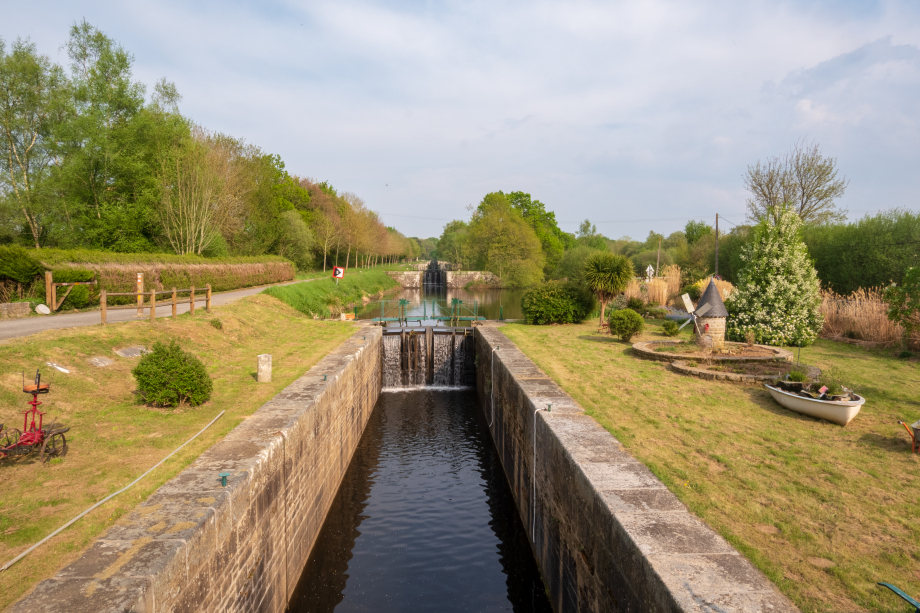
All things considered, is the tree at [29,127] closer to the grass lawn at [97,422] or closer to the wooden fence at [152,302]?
the wooden fence at [152,302]

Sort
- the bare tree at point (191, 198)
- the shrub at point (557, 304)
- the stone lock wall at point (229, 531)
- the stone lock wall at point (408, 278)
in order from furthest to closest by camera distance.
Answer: the stone lock wall at point (408, 278) < the bare tree at point (191, 198) < the shrub at point (557, 304) < the stone lock wall at point (229, 531)

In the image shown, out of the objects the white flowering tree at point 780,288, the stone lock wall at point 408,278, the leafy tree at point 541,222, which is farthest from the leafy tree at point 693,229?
the white flowering tree at point 780,288

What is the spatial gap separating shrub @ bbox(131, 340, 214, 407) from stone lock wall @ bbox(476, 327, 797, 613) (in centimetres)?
597

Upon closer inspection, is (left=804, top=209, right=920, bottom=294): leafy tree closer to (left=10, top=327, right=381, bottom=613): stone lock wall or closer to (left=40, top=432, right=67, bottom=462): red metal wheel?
(left=10, top=327, right=381, bottom=613): stone lock wall

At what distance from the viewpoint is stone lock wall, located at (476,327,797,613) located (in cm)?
361

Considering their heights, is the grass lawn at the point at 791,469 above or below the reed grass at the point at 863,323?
below

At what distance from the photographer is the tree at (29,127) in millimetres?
24391

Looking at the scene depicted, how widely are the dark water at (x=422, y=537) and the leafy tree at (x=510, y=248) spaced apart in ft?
150

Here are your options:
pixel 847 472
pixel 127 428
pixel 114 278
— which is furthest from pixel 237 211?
pixel 847 472

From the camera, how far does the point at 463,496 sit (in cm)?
977

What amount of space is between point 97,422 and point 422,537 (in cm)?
546

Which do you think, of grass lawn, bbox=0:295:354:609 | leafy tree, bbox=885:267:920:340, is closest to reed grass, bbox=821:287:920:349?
leafy tree, bbox=885:267:920:340

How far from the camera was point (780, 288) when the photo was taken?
15000 millimetres

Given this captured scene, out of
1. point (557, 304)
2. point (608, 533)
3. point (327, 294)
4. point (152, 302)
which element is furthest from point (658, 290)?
point (608, 533)
